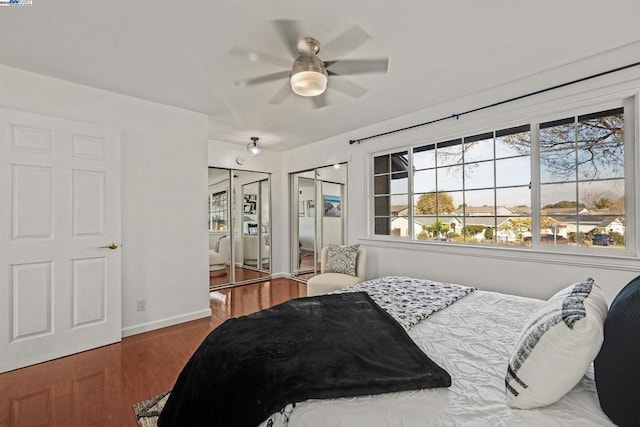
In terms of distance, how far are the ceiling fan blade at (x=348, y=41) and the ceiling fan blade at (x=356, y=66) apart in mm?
115

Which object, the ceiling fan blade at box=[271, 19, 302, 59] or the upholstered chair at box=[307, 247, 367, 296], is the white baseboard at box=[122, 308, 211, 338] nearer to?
the upholstered chair at box=[307, 247, 367, 296]

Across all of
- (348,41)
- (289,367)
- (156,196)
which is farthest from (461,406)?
(156,196)

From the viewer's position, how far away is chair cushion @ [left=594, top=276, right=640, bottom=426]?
804mm

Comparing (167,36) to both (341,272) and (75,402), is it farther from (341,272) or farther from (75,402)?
(341,272)

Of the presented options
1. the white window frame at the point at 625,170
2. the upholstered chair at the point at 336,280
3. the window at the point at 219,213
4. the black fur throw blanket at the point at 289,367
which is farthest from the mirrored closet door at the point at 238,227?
the black fur throw blanket at the point at 289,367

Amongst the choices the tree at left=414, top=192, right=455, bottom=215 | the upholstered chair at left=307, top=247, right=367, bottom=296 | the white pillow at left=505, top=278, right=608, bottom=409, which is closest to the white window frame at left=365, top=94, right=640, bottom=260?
the tree at left=414, top=192, right=455, bottom=215

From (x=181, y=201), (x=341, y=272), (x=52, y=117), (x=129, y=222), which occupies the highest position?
(x=52, y=117)

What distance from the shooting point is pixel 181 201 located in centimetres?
335

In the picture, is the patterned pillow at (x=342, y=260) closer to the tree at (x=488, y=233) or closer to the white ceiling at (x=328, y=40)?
the tree at (x=488, y=233)

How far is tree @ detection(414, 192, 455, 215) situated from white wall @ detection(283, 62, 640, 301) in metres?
0.42

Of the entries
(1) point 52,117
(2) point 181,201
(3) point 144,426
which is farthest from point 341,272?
(1) point 52,117

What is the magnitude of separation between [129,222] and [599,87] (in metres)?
4.41

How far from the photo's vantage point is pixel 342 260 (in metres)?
3.75

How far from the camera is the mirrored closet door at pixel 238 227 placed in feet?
16.1
